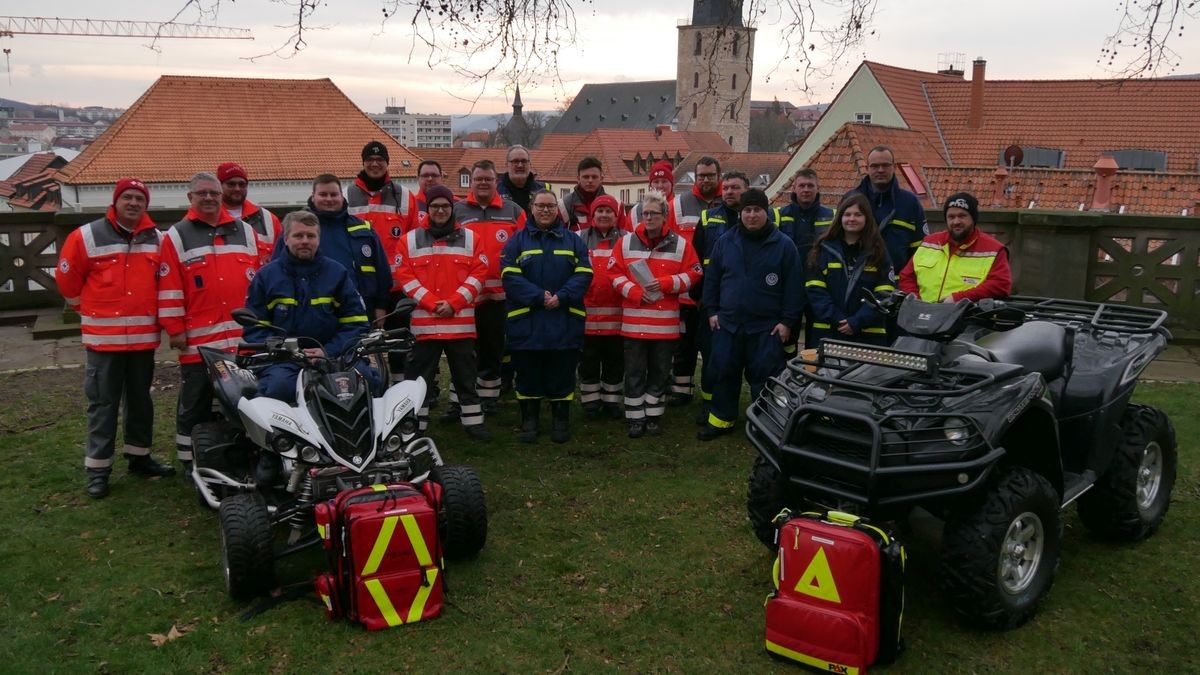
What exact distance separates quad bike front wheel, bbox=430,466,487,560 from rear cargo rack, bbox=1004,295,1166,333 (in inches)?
122

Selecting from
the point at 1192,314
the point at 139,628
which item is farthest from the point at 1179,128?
the point at 139,628

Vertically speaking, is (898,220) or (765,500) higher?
(898,220)

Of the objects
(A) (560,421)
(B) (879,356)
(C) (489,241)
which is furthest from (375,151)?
(B) (879,356)

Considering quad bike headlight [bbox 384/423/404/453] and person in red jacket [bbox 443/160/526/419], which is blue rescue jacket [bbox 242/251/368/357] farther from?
person in red jacket [bbox 443/160/526/419]

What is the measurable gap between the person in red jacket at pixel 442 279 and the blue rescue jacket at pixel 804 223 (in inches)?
93.0

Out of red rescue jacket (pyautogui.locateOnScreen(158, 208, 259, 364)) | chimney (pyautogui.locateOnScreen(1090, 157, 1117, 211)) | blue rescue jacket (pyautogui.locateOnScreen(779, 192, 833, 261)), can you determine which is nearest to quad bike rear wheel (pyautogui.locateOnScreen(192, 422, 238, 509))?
red rescue jacket (pyautogui.locateOnScreen(158, 208, 259, 364))

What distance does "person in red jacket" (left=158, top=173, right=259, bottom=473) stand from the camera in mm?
5570

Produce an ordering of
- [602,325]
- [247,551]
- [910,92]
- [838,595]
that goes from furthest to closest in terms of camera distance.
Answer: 1. [910,92]
2. [602,325]
3. [247,551]
4. [838,595]

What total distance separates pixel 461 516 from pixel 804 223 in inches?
148

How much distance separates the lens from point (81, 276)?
549 centimetres

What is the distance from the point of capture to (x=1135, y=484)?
462 cm

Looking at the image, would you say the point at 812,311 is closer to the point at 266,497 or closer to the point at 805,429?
the point at 805,429

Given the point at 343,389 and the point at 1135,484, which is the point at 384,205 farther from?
the point at 1135,484

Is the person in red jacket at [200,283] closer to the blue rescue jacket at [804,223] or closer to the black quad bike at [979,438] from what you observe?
the black quad bike at [979,438]
